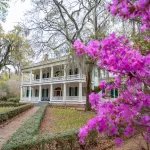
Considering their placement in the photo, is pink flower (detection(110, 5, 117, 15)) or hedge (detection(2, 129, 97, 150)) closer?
pink flower (detection(110, 5, 117, 15))

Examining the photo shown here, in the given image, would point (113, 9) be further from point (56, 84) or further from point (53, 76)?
point (53, 76)

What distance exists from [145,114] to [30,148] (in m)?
3.37

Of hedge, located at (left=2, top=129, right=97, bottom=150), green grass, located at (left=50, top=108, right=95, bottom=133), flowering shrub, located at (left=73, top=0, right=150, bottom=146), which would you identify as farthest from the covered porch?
flowering shrub, located at (left=73, top=0, right=150, bottom=146)

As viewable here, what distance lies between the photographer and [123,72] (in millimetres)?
2164

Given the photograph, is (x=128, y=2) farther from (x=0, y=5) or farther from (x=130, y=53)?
(x=0, y=5)

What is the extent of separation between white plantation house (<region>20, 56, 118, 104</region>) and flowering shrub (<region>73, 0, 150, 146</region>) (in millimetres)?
21519

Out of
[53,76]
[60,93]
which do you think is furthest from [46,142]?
[53,76]

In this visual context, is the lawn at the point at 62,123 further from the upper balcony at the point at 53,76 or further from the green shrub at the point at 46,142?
the upper balcony at the point at 53,76

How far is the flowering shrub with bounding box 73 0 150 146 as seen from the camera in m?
1.96

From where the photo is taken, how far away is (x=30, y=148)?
194 inches

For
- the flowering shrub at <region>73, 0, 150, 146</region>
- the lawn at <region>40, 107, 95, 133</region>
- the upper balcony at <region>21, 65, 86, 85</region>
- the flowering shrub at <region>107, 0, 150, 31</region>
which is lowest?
the lawn at <region>40, 107, 95, 133</region>

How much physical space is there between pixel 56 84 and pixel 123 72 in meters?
27.8

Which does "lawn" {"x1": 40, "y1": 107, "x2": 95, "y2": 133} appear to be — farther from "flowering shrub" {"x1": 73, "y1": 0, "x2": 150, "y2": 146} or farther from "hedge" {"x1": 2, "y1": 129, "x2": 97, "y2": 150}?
"flowering shrub" {"x1": 73, "y1": 0, "x2": 150, "y2": 146}

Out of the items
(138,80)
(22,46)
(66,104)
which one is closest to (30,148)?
(138,80)
